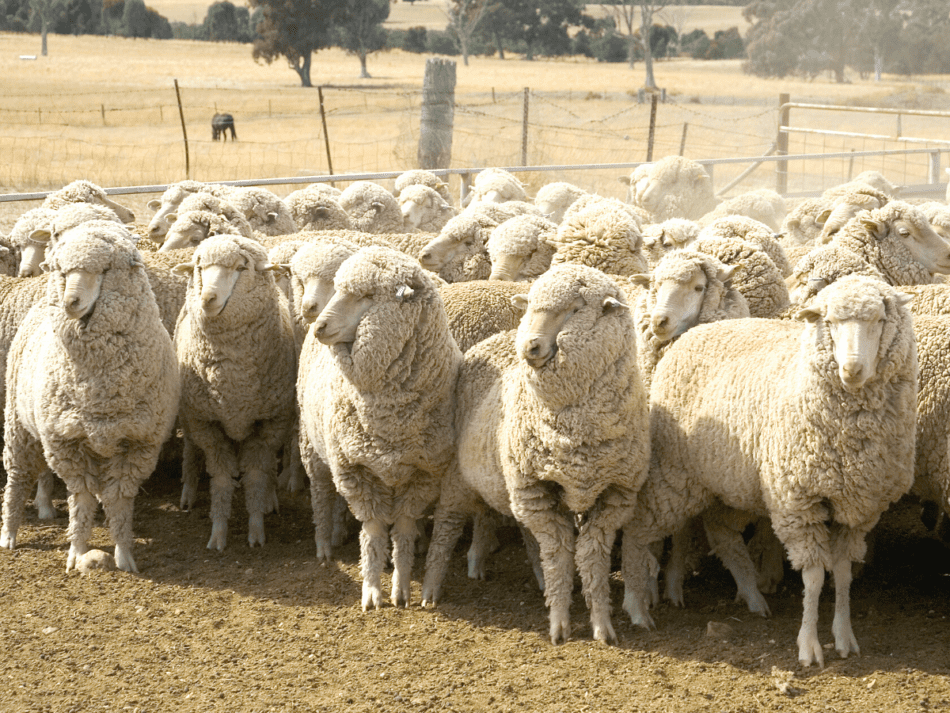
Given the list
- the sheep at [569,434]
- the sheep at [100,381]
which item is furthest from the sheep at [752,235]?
the sheep at [100,381]

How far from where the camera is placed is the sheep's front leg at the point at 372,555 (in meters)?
5.52

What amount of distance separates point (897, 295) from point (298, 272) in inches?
115

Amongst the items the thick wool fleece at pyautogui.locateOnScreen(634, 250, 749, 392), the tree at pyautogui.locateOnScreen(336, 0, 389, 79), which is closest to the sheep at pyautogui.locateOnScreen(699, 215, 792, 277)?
the thick wool fleece at pyautogui.locateOnScreen(634, 250, 749, 392)

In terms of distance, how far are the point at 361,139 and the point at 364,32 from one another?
89.7ft

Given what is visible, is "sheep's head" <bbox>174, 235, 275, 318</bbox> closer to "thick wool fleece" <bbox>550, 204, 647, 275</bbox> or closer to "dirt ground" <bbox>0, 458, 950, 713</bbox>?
"dirt ground" <bbox>0, 458, 950, 713</bbox>

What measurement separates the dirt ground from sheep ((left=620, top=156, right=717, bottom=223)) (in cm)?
529

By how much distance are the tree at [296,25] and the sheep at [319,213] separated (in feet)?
123

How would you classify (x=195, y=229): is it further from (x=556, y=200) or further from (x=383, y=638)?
(x=556, y=200)

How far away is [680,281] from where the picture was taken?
5.73m

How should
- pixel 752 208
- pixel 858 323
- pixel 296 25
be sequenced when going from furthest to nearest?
pixel 296 25, pixel 752 208, pixel 858 323

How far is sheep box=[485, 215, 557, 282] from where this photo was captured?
696 cm

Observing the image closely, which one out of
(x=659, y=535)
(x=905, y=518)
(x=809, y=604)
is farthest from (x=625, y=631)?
(x=905, y=518)

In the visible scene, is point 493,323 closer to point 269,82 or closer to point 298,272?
point 298,272

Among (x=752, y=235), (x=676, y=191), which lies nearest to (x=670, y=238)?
(x=752, y=235)
